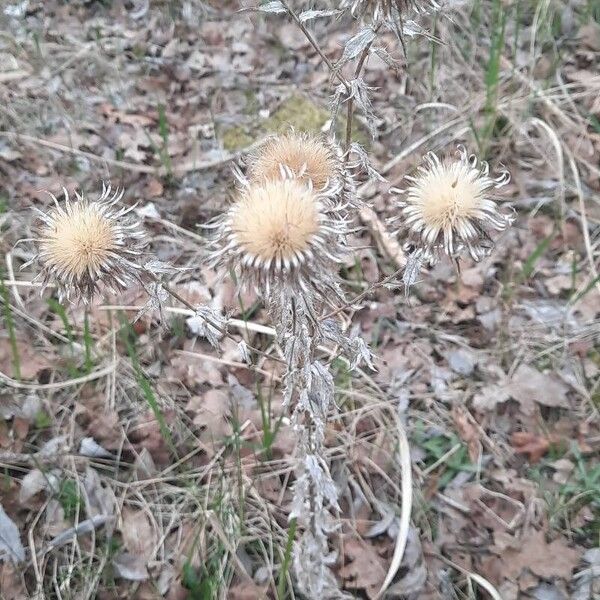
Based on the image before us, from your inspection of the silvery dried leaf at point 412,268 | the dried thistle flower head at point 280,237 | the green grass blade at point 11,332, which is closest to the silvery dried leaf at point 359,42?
the dried thistle flower head at point 280,237

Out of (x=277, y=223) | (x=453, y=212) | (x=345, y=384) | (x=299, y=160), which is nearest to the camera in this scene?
(x=277, y=223)

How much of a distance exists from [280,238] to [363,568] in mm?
1420

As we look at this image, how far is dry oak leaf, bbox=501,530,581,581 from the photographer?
211 centimetres

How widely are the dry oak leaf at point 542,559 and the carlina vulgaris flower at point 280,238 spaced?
1.38 meters

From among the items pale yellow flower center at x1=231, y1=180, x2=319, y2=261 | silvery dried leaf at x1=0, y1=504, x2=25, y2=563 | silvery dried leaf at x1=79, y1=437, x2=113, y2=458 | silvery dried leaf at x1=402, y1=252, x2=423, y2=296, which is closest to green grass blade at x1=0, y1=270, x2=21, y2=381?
silvery dried leaf at x1=79, y1=437, x2=113, y2=458

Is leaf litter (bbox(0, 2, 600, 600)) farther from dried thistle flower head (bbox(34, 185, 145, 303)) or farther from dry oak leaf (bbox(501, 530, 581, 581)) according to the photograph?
dried thistle flower head (bbox(34, 185, 145, 303))

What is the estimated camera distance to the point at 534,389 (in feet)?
8.39

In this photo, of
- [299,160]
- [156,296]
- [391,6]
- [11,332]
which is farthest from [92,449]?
[391,6]

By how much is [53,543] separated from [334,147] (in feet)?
5.09

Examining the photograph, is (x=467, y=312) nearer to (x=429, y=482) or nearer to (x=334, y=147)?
(x=429, y=482)

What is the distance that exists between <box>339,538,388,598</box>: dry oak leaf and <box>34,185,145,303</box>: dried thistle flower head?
4.27 ft

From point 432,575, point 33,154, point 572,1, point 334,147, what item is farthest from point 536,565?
point 572,1

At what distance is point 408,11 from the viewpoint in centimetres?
132

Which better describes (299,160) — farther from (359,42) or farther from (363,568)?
(363,568)
